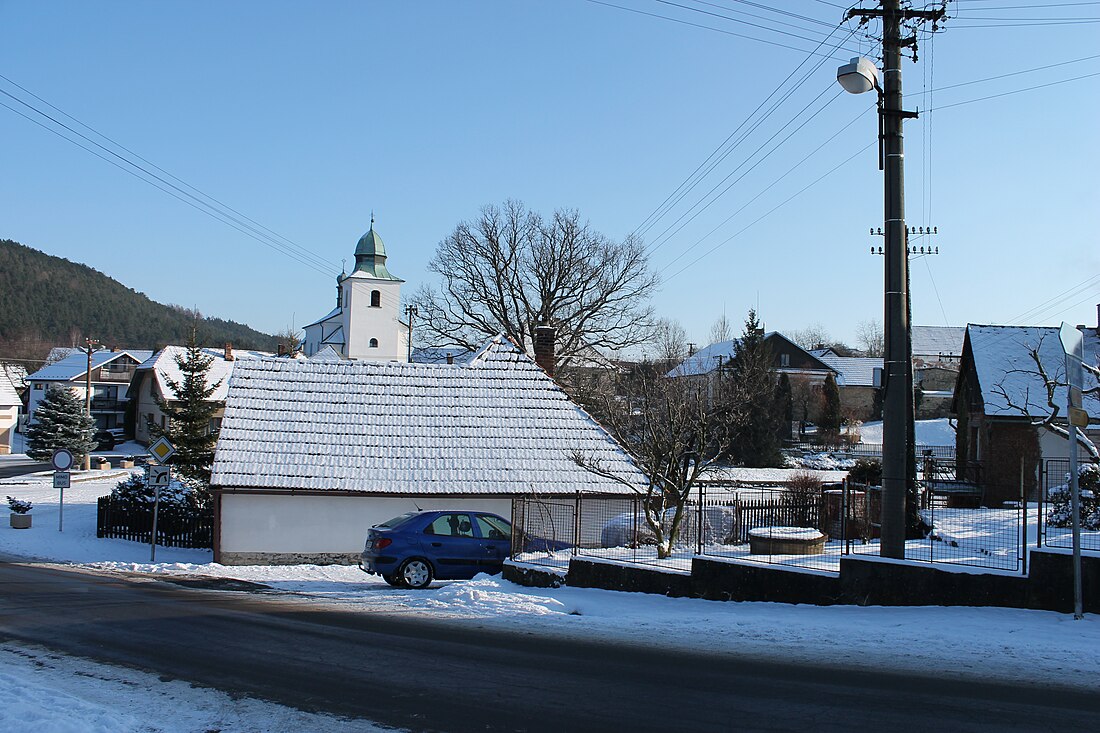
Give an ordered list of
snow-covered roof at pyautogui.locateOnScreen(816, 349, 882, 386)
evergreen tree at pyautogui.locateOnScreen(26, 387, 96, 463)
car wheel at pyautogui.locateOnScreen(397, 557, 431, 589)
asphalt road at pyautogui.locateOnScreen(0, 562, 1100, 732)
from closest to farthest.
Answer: asphalt road at pyautogui.locateOnScreen(0, 562, 1100, 732), car wheel at pyautogui.locateOnScreen(397, 557, 431, 589), evergreen tree at pyautogui.locateOnScreen(26, 387, 96, 463), snow-covered roof at pyautogui.locateOnScreen(816, 349, 882, 386)

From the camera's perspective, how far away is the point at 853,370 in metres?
88.3

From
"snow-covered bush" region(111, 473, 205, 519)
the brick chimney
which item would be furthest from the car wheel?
the brick chimney

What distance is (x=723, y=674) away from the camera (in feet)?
28.4

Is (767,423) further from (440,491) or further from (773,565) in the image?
(773,565)

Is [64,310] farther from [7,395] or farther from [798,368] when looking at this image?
[798,368]

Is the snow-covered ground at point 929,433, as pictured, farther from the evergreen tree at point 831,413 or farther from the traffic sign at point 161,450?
the traffic sign at point 161,450

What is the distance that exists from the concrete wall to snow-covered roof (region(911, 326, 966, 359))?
8487cm

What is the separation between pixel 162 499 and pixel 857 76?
2160 cm

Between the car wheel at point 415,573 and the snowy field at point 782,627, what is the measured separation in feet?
0.80

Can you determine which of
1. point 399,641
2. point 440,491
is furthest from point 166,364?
point 399,641

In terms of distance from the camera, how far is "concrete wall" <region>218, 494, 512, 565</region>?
68.4 feet

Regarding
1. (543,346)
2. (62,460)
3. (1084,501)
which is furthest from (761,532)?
(62,460)

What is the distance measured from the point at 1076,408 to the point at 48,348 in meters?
144

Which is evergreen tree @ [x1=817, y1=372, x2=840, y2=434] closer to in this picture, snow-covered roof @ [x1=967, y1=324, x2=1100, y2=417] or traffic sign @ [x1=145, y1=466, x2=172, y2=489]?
snow-covered roof @ [x1=967, y1=324, x2=1100, y2=417]
